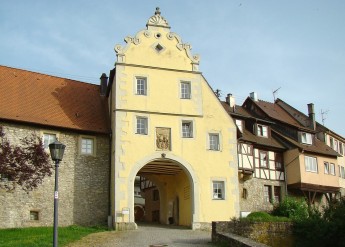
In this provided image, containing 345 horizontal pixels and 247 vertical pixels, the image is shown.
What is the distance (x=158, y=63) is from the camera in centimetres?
3294

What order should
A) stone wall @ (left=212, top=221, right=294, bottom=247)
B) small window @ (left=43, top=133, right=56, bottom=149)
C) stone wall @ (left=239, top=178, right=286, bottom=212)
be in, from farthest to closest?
stone wall @ (left=239, top=178, right=286, bottom=212) < small window @ (left=43, top=133, right=56, bottom=149) < stone wall @ (left=212, top=221, right=294, bottom=247)

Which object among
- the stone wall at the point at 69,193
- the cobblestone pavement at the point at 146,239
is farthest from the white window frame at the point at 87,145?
the cobblestone pavement at the point at 146,239

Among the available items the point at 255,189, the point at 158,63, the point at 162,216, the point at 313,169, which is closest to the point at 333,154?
the point at 313,169

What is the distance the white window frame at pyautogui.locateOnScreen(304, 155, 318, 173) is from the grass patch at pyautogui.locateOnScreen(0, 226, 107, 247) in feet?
63.6

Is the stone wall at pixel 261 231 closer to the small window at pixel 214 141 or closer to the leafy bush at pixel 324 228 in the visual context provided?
the leafy bush at pixel 324 228

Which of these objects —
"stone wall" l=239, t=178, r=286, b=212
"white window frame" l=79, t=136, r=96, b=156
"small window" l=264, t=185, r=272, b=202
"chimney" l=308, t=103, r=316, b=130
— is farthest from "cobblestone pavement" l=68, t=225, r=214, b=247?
"chimney" l=308, t=103, r=316, b=130

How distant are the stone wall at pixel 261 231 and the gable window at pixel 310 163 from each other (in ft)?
58.2

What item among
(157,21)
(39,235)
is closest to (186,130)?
(157,21)

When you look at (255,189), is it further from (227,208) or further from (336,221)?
(336,221)

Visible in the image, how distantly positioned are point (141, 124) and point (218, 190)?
6173mm

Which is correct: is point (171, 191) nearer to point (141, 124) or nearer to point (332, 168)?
point (141, 124)

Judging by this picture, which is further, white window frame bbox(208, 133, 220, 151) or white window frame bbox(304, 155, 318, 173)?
white window frame bbox(304, 155, 318, 173)

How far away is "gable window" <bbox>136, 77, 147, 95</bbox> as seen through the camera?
32.2m

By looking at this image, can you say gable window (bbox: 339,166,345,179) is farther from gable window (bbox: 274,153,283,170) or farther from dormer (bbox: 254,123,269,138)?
dormer (bbox: 254,123,269,138)
